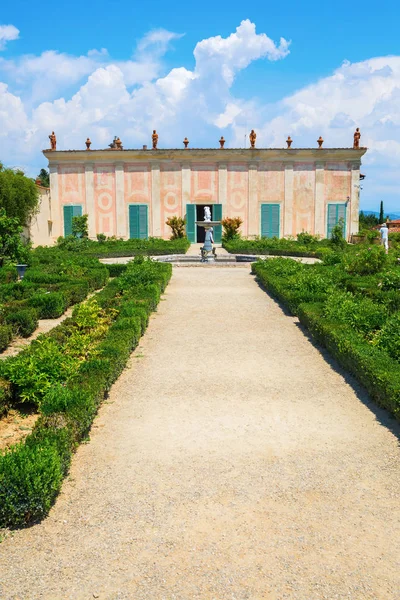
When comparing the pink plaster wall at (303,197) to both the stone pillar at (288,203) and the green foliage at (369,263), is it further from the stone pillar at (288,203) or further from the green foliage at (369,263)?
the green foliage at (369,263)

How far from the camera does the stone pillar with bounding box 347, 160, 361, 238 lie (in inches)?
1045

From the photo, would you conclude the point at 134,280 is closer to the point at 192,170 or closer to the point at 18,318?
the point at 18,318

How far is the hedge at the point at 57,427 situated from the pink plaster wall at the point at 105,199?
1862 centimetres

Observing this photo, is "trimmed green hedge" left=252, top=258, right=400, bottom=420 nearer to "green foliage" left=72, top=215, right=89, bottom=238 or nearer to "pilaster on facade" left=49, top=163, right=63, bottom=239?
"green foliage" left=72, top=215, right=89, bottom=238

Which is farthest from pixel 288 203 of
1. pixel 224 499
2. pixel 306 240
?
pixel 224 499

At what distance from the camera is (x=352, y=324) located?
826 cm

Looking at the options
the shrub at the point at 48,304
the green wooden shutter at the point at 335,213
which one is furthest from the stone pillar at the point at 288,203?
the shrub at the point at 48,304

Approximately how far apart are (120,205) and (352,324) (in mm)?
20119

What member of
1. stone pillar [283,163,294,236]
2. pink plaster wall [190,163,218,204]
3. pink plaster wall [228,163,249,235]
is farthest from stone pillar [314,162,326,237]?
pink plaster wall [190,163,218,204]

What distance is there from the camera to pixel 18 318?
8.91 m

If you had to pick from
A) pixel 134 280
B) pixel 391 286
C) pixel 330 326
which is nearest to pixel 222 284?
pixel 134 280

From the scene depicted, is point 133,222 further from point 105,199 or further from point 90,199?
point 90,199

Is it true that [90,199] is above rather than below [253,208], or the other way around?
above

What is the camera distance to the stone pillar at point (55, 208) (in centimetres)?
2669
